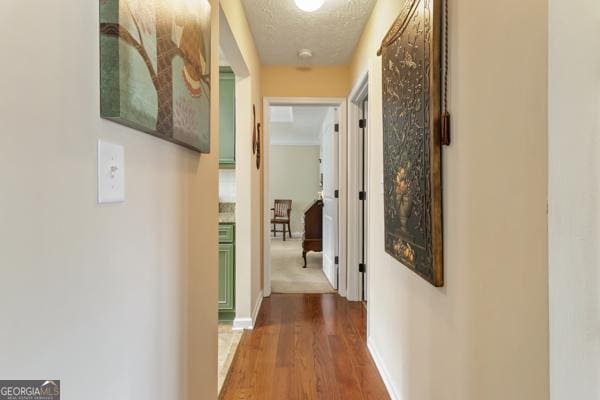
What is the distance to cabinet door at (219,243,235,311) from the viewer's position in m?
2.64

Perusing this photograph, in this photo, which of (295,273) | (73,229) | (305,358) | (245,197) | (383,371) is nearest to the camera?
(73,229)

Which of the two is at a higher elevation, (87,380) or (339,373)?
(87,380)

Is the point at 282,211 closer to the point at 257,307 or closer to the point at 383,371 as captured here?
the point at 257,307

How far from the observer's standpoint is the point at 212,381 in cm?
149

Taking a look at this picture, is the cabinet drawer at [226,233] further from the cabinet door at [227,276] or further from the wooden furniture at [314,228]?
the wooden furniture at [314,228]

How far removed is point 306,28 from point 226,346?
247cm

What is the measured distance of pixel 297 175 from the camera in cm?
777

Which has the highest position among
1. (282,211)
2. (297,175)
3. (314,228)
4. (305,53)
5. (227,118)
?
(305,53)

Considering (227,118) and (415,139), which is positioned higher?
(227,118)

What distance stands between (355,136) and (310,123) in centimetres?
269

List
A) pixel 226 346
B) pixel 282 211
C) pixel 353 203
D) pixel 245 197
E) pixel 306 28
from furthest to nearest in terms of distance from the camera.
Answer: pixel 282 211 → pixel 353 203 → pixel 245 197 → pixel 306 28 → pixel 226 346

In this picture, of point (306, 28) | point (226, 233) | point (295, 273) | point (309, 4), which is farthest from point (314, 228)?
point (309, 4)
